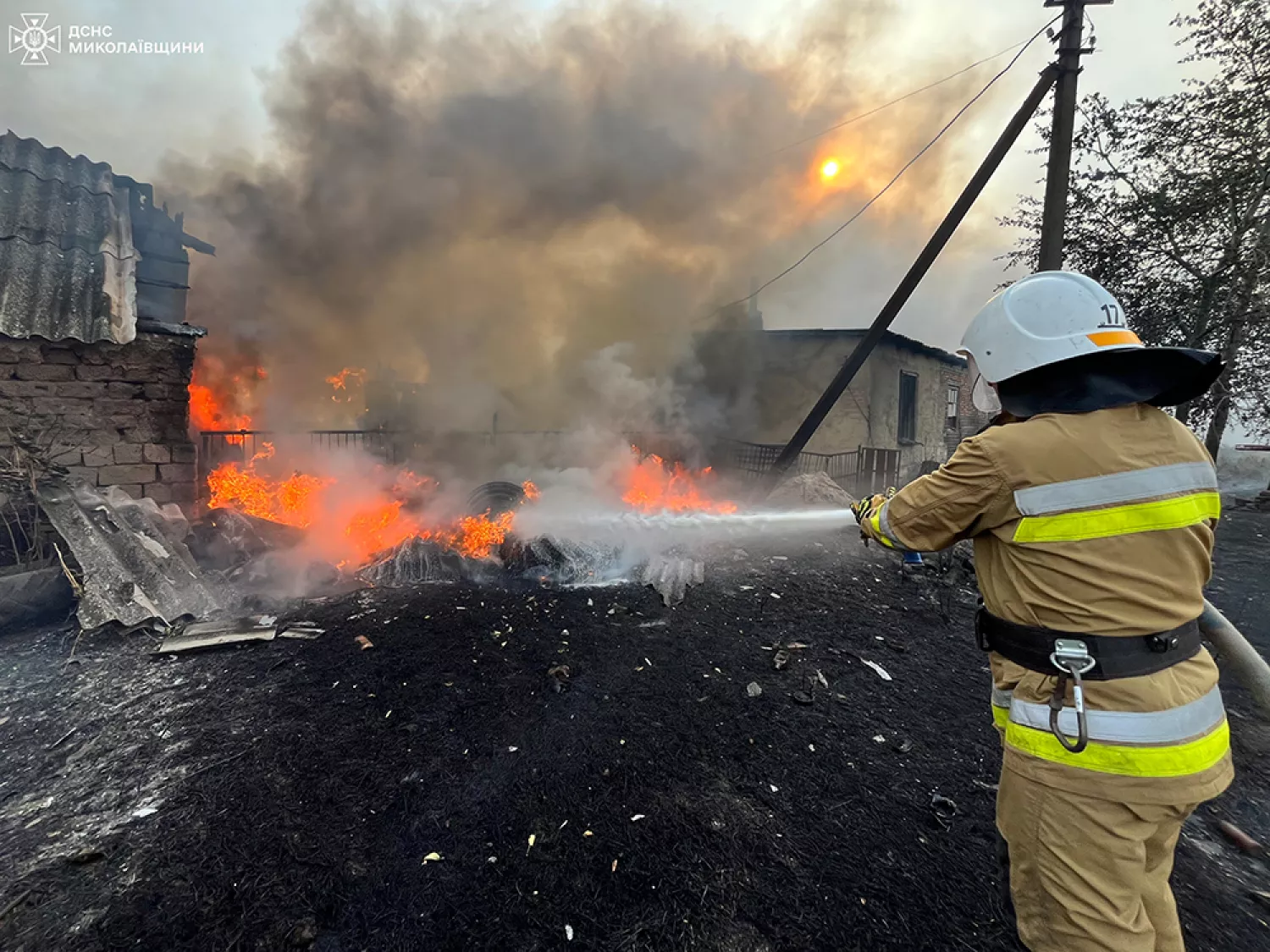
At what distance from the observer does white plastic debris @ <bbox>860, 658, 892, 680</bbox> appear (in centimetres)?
411

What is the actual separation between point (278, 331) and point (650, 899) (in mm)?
10826

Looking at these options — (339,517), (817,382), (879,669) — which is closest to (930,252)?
(817,382)

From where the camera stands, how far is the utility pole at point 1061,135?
6.96m

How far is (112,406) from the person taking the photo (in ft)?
18.7

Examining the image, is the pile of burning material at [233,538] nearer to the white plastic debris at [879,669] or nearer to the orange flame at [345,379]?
the orange flame at [345,379]

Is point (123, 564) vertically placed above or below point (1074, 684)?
below

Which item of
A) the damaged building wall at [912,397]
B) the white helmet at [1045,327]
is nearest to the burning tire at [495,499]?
the white helmet at [1045,327]

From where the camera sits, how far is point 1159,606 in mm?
1526

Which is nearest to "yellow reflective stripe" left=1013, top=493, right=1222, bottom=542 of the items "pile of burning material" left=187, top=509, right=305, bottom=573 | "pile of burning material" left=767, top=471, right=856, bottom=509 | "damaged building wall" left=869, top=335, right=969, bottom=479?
"pile of burning material" left=187, top=509, right=305, bottom=573

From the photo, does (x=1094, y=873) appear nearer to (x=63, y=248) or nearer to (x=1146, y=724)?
(x=1146, y=724)

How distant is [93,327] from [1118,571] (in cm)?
857

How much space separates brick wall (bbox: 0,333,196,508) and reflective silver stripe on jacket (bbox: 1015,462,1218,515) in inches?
322

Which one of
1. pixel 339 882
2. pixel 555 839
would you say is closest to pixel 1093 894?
pixel 555 839

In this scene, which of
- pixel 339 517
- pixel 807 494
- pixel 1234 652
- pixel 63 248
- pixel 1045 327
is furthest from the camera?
pixel 807 494
